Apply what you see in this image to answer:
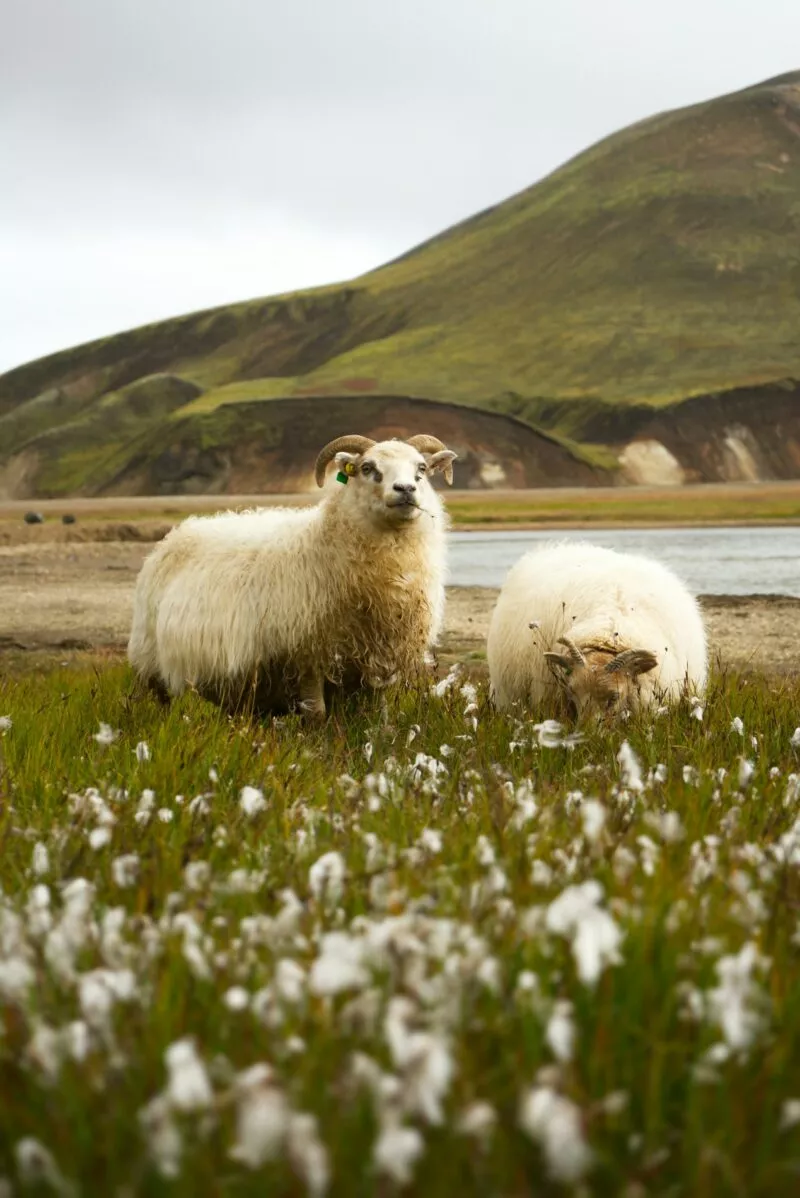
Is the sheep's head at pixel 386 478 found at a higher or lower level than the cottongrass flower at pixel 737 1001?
higher

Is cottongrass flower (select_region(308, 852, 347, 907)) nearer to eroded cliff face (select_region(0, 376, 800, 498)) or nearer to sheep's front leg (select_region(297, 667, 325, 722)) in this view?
sheep's front leg (select_region(297, 667, 325, 722))

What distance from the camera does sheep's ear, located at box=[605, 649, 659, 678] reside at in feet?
27.7

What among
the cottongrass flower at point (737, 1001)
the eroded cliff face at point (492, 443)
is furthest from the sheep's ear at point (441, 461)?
the eroded cliff face at point (492, 443)

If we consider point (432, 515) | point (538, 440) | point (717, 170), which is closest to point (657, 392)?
→ point (538, 440)

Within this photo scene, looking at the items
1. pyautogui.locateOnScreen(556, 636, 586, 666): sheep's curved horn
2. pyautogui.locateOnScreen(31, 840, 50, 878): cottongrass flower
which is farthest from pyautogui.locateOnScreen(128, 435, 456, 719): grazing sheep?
pyautogui.locateOnScreen(31, 840, 50, 878): cottongrass flower

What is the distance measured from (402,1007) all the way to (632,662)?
6654mm

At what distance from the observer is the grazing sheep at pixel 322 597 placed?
9.52 meters

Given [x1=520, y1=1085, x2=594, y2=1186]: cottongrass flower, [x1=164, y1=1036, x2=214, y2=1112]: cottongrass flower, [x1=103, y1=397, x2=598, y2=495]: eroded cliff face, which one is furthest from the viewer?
[x1=103, y1=397, x2=598, y2=495]: eroded cliff face

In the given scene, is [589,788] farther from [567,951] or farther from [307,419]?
[307,419]

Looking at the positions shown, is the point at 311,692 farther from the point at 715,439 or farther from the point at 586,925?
the point at 715,439

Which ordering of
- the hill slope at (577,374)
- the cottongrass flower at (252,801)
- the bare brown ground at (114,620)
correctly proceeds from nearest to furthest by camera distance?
the cottongrass flower at (252,801) → the bare brown ground at (114,620) → the hill slope at (577,374)

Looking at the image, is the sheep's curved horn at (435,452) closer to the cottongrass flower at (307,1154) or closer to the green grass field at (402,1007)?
the green grass field at (402,1007)

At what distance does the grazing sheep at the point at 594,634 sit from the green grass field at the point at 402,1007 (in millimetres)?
3976

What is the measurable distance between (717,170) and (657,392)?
7872 centimetres
